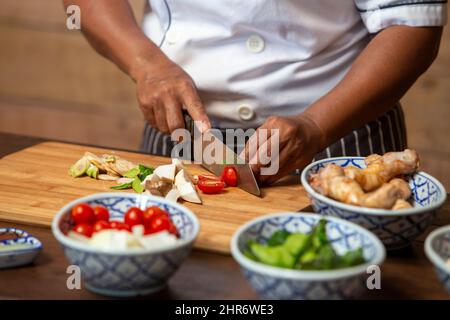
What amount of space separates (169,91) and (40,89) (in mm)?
2347

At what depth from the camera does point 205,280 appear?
4.04 ft

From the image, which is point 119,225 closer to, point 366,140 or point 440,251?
point 440,251

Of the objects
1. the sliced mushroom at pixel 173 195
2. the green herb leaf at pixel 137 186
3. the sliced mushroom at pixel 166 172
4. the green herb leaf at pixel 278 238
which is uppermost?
the green herb leaf at pixel 278 238

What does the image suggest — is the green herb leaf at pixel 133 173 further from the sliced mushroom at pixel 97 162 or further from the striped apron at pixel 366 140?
the striped apron at pixel 366 140

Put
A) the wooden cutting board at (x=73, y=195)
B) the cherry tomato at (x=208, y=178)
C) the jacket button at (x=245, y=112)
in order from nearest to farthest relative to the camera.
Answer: the wooden cutting board at (x=73, y=195)
the cherry tomato at (x=208, y=178)
the jacket button at (x=245, y=112)

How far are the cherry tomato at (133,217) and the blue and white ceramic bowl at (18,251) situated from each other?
0.47ft

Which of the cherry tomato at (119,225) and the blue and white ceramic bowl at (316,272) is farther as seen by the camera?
the cherry tomato at (119,225)

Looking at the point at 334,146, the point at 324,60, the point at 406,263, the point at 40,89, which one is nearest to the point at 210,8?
the point at 324,60

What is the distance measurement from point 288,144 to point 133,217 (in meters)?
0.54

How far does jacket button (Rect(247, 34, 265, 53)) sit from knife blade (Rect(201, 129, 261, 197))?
0.85 feet

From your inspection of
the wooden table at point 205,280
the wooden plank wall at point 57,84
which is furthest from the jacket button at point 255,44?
the wooden plank wall at point 57,84

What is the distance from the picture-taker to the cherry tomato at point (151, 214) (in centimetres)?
124

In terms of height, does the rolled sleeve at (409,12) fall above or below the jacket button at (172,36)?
above

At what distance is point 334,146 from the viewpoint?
6.41 feet
